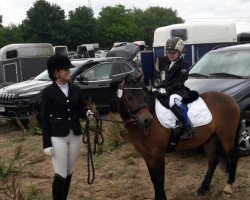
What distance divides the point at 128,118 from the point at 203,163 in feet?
8.30

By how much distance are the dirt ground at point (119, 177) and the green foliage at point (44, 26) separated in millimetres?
53368

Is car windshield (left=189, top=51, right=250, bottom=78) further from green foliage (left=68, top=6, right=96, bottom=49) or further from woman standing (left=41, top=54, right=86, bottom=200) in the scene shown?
green foliage (left=68, top=6, right=96, bottom=49)

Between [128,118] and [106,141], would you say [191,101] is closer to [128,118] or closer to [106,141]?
[128,118]

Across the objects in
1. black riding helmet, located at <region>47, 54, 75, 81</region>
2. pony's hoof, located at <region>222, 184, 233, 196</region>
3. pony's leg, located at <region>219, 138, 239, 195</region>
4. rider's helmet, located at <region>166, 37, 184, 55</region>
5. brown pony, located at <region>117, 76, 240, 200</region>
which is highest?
rider's helmet, located at <region>166, 37, 184, 55</region>

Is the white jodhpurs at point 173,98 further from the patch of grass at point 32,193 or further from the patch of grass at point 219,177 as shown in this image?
the patch of grass at point 32,193

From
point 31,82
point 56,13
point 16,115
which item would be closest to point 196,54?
point 31,82

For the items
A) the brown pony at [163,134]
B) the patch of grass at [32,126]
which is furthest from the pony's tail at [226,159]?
the patch of grass at [32,126]

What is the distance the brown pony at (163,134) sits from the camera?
466 centimetres

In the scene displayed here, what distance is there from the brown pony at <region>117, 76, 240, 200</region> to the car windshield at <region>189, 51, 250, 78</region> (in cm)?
167

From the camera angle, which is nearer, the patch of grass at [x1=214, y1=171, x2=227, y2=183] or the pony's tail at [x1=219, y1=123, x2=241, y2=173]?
the pony's tail at [x1=219, y1=123, x2=241, y2=173]

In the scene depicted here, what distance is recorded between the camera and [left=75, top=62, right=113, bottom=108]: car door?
11.4 m

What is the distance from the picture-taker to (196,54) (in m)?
15.3

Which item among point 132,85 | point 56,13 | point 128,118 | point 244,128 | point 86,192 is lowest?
point 86,192

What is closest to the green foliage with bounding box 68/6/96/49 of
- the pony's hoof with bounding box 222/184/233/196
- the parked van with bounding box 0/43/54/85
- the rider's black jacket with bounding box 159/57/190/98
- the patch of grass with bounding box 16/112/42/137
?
the parked van with bounding box 0/43/54/85
